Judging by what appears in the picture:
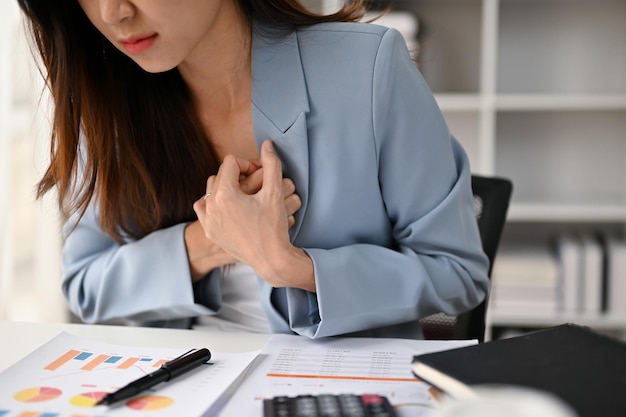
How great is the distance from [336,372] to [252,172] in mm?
391

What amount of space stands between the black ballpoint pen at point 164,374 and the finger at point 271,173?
263 millimetres

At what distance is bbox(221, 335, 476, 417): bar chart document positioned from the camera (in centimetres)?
81

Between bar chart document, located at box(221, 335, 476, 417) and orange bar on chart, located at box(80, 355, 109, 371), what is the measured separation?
17cm

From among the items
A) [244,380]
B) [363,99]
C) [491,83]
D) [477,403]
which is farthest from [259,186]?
[491,83]

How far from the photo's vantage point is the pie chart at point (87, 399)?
2.62ft

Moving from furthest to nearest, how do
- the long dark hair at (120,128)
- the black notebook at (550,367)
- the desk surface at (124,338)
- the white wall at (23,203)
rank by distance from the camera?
the white wall at (23,203), the long dark hair at (120,128), the desk surface at (124,338), the black notebook at (550,367)

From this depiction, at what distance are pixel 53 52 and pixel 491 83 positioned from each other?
1.70 metres

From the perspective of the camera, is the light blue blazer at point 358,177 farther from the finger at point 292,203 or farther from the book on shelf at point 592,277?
the book on shelf at point 592,277

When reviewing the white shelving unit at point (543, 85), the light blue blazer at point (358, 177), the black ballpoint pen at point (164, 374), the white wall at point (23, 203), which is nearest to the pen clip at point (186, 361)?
the black ballpoint pen at point (164, 374)

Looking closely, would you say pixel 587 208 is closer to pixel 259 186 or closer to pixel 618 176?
pixel 618 176

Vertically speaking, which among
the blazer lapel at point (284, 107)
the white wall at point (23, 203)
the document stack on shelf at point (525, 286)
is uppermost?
the blazer lapel at point (284, 107)

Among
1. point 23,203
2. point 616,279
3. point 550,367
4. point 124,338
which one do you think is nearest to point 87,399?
point 124,338

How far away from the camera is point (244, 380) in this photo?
88 centimetres

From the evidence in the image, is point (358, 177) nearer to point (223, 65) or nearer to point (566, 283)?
point (223, 65)
